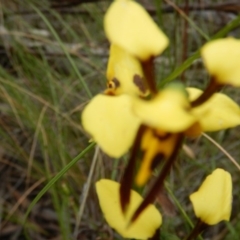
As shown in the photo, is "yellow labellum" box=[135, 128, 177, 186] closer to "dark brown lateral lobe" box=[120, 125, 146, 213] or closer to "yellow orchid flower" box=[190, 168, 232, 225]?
"dark brown lateral lobe" box=[120, 125, 146, 213]

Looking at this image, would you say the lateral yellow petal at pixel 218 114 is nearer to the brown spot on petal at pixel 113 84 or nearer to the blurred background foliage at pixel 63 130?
the brown spot on petal at pixel 113 84

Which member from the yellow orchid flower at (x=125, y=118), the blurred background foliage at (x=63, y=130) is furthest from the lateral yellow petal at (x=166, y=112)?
the blurred background foliage at (x=63, y=130)

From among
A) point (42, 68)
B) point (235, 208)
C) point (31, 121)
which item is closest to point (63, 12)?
point (42, 68)

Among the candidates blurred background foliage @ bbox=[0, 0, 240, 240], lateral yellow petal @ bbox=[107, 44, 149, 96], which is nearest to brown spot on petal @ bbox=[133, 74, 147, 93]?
lateral yellow petal @ bbox=[107, 44, 149, 96]

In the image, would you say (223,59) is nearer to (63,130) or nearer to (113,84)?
(113,84)

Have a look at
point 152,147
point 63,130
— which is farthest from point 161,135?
point 63,130
